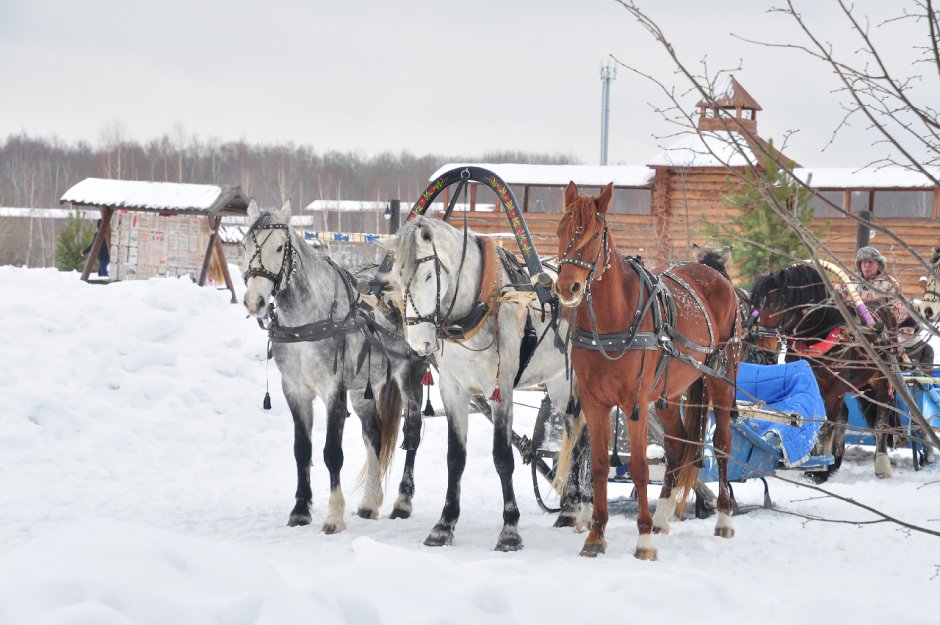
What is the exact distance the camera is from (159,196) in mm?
Answer: 16469

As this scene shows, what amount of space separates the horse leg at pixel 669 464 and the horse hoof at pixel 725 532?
0.33 m

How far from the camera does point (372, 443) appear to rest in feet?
24.1

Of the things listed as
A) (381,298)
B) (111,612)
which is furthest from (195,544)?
(381,298)

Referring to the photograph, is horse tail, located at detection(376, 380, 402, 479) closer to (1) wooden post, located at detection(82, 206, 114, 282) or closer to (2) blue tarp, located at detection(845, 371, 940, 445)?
(2) blue tarp, located at detection(845, 371, 940, 445)

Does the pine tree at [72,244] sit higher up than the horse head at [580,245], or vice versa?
the horse head at [580,245]

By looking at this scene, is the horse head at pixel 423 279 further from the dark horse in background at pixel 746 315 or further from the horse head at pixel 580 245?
the dark horse in background at pixel 746 315

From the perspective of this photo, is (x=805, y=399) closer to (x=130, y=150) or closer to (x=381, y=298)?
(x=381, y=298)

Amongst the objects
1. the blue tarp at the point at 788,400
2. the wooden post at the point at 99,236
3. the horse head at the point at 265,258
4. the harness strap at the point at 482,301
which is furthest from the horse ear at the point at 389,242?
the wooden post at the point at 99,236

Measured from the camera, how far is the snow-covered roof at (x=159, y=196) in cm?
1591

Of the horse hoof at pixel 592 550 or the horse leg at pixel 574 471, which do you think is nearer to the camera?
the horse hoof at pixel 592 550

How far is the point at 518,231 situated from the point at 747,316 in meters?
3.06

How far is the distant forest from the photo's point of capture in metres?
58.4

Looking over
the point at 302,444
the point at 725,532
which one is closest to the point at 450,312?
the point at 302,444

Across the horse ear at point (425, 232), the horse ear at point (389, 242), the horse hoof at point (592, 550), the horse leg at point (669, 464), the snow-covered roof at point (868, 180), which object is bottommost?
the horse hoof at point (592, 550)
